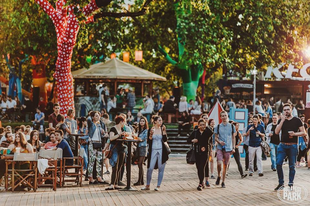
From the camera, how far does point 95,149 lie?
15.1 m

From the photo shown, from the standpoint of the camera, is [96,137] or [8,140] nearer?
[96,137]

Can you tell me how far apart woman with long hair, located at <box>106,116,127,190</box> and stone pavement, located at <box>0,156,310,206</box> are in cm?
39

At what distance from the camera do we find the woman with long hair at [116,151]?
44.5 ft

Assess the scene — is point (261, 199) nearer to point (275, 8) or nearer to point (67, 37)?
point (67, 37)

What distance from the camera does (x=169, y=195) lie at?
12719mm

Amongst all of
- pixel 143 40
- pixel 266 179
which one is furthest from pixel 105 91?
pixel 266 179

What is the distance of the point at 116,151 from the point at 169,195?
5.65 feet

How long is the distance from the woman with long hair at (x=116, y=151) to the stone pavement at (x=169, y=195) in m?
0.39

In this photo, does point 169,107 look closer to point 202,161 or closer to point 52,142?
point 52,142

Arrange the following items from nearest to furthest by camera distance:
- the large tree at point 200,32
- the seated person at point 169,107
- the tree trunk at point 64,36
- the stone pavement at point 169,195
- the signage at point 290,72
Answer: the stone pavement at point 169,195 → the tree trunk at point 64,36 → the large tree at point 200,32 → the seated person at point 169,107 → the signage at point 290,72

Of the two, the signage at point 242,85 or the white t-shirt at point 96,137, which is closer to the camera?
the white t-shirt at point 96,137

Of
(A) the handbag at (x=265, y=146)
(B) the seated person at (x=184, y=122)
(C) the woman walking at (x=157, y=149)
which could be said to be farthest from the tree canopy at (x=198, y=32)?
(C) the woman walking at (x=157, y=149)

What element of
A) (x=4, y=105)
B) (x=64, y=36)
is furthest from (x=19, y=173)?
(x=4, y=105)

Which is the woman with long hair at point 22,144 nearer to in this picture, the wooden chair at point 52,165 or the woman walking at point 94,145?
the wooden chair at point 52,165
